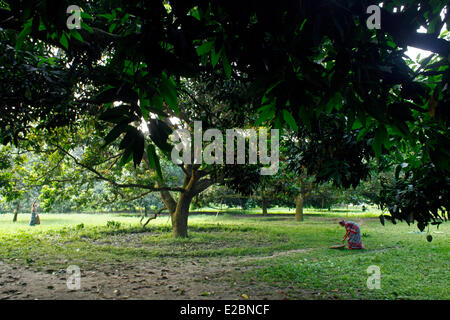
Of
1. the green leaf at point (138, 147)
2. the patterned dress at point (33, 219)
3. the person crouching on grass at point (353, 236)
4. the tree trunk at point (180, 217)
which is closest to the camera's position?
the green leaf at point (138, 147)

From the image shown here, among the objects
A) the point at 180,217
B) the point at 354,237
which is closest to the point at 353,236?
the point at 354,237

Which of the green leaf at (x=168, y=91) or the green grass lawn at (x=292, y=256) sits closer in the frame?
the green leaf at (x=168, y=91)

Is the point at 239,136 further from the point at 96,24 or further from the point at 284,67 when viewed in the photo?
the point at 284,67

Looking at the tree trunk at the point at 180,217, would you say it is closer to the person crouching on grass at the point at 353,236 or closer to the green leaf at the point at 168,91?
the person crouching on grass at the point at 353,236

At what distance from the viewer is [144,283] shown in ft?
19.4

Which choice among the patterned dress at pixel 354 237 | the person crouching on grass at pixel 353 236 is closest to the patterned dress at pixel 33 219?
the person crouching on grass at pixel 353 236

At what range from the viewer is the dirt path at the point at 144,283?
5.11m

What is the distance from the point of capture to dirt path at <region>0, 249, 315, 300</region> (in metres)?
5.11

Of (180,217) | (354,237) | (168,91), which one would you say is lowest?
(354,237)

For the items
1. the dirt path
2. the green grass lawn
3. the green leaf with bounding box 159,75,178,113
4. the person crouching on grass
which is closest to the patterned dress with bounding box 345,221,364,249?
the person crouching on grass

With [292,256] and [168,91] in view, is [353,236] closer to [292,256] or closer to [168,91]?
[292,256]

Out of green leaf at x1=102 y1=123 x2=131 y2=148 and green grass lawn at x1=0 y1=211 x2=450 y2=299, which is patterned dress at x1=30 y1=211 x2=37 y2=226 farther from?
green leaf at x1=102 y1=123 x2=131 y2=148

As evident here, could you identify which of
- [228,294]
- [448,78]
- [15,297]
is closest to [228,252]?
[228,294]

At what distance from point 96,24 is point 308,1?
335 cm
